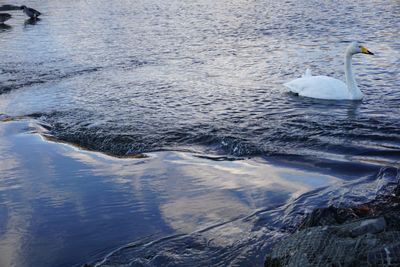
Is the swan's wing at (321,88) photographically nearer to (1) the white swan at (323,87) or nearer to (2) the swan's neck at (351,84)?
(1) the white swan at (323,87)

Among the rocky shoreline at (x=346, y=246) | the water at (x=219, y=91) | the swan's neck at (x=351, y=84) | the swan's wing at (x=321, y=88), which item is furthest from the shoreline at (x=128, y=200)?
the swan's neck at (x=351, y=84)

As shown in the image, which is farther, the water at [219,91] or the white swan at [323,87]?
the white swan at [323,87]

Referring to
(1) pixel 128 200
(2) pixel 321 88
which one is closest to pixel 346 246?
(1) pixel 128 200

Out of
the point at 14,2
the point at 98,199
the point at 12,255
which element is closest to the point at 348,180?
the point at 98,199

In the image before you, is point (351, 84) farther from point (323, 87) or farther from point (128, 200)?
point (128, 200)

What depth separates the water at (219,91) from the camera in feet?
27.5

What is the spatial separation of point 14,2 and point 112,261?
3703 cm

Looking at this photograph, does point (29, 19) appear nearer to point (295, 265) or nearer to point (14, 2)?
point (14, 2)

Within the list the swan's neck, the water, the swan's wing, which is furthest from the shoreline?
the swan's neck

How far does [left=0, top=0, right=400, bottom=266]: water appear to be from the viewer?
8383mm

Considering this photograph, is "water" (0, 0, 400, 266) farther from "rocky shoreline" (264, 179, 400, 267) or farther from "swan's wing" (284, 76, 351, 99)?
"rocky shoreline" (264, 179, 400, 267)

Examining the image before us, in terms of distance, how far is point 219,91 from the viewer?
1254 centimetres

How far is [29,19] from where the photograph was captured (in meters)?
28.8

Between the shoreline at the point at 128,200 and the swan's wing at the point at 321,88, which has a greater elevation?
the swan's wing at the point at 321,88
